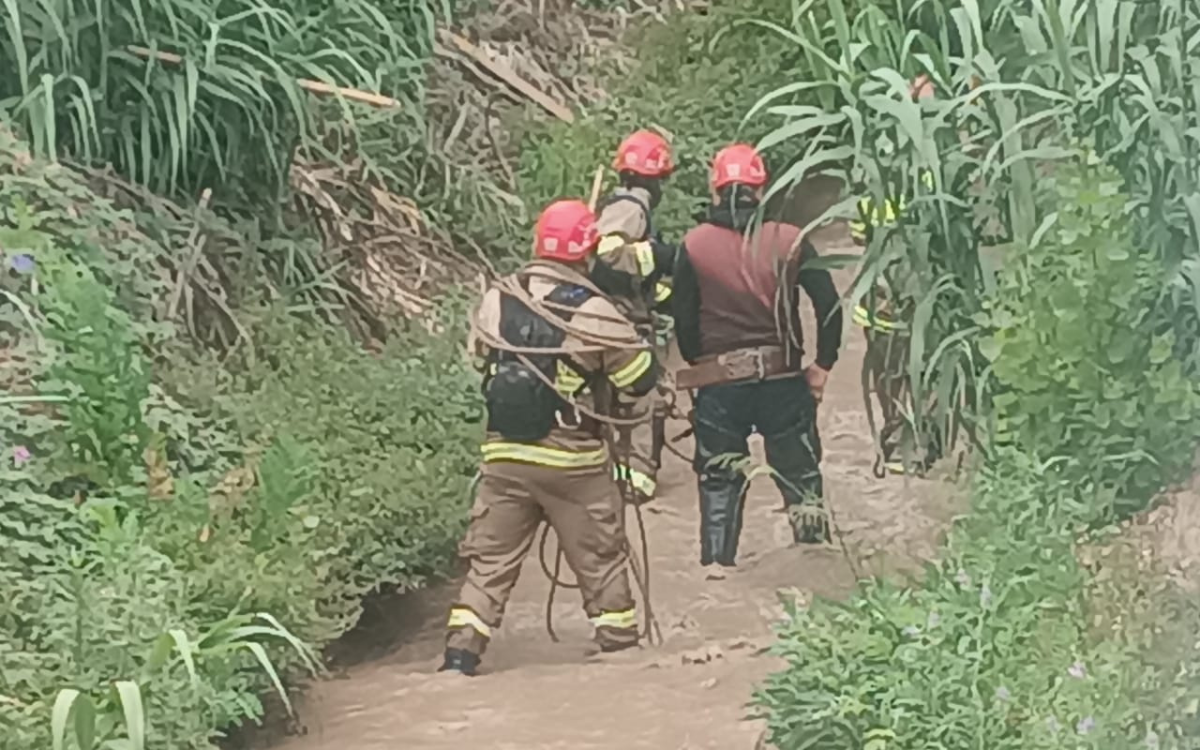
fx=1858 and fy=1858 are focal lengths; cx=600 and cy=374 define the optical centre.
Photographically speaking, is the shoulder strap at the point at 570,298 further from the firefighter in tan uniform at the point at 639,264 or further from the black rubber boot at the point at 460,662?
the black rubber boot at the point at 460,662

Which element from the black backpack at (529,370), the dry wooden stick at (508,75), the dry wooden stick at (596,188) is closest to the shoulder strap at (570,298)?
the black backpack at (529,370)

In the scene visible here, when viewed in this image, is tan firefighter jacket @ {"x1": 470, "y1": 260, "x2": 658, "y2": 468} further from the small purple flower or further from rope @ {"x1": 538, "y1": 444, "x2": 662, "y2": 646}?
the small purple flower

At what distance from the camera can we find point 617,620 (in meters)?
1.91

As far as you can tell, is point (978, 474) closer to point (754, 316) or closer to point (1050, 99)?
point (1050, 99)

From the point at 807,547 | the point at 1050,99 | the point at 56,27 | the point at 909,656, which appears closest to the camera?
the point at 909,656

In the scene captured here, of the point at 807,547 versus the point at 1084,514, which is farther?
the point at 807,547

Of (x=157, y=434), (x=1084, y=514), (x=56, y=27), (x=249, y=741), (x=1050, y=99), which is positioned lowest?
(x=249, y=741)

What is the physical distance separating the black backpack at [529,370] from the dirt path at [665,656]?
20 cm

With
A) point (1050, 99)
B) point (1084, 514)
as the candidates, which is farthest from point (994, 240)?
point (1084, 514)

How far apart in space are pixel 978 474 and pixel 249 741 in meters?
0.71

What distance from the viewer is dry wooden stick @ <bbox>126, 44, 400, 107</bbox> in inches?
86.3

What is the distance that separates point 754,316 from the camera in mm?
2166

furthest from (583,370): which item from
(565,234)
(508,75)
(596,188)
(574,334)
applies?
(508,75)

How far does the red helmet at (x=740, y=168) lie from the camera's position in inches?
83.7
